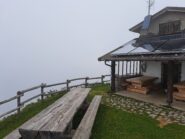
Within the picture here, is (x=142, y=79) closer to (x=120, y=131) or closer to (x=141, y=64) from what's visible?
(x=141, y=64)

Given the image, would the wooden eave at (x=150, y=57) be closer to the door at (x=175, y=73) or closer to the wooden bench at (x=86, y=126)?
Answer: the door at (x=175, y=73)

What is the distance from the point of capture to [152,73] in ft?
57.1

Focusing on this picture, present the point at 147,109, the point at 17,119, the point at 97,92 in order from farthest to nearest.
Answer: the point at 97,92
the point at 147,109
the point at 17,119

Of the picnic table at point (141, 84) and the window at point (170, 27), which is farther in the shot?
the window at point (170, 27)

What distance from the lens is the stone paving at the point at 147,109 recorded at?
413 inches

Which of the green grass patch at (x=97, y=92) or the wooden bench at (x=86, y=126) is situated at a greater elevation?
the wooden bench at (x=86, y=126)

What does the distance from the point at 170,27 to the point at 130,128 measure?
9.04 metres

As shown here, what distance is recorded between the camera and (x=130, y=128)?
9109 millimetres

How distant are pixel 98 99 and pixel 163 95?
4.82m

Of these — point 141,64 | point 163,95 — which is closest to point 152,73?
point 141,64

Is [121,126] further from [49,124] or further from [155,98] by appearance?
[155,98]

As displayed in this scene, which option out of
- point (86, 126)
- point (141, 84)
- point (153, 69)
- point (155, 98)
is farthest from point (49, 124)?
point (153, 69)

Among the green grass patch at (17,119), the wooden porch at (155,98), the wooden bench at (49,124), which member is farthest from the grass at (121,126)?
the wooden porch at (155,98)

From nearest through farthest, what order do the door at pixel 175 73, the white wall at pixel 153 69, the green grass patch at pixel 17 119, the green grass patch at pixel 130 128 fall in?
the green grass patch at pixel 130 128, the green grass patch at pixel 17 119, the door at pixel 175 73, the white wall at pixel 153 69
